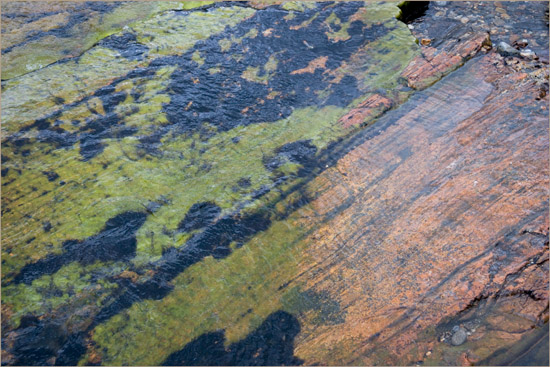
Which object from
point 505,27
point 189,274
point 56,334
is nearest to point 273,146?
point 189,274

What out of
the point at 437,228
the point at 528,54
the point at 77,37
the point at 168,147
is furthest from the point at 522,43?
the point at 77,37

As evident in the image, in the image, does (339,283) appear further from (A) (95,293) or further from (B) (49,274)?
(B) (49,274)

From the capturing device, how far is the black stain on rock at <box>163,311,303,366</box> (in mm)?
1616

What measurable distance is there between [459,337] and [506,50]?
5.72 feet

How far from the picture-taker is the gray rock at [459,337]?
5.32 feet

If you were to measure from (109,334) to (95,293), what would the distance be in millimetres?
180

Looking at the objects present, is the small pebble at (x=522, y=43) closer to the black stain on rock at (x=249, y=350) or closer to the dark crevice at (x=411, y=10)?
the dark crevice at (x=411, y=10)

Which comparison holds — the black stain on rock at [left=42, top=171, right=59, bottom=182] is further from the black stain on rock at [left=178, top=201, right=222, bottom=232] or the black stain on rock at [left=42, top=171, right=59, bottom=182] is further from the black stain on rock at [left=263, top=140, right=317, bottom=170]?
the black stain on rock at [left=263, top=140, right=317, bottom=170]

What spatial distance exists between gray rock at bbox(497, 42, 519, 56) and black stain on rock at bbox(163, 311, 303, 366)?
6.43 feet

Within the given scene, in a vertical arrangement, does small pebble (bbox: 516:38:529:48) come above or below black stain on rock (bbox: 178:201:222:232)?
above

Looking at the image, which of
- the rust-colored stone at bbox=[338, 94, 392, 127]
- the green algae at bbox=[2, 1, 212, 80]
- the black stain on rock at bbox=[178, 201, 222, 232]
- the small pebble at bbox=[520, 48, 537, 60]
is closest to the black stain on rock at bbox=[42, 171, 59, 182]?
the black stain on rock at bbox=[178, 201, 222, 232]

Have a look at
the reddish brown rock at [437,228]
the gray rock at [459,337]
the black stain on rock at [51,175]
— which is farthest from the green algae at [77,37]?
the gray rock at [459,337]

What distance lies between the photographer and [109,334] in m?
1.68

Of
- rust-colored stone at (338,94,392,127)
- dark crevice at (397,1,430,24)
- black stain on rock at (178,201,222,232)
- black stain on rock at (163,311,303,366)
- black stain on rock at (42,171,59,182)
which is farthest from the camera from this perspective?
dark crevice at (397,1,430,24)
